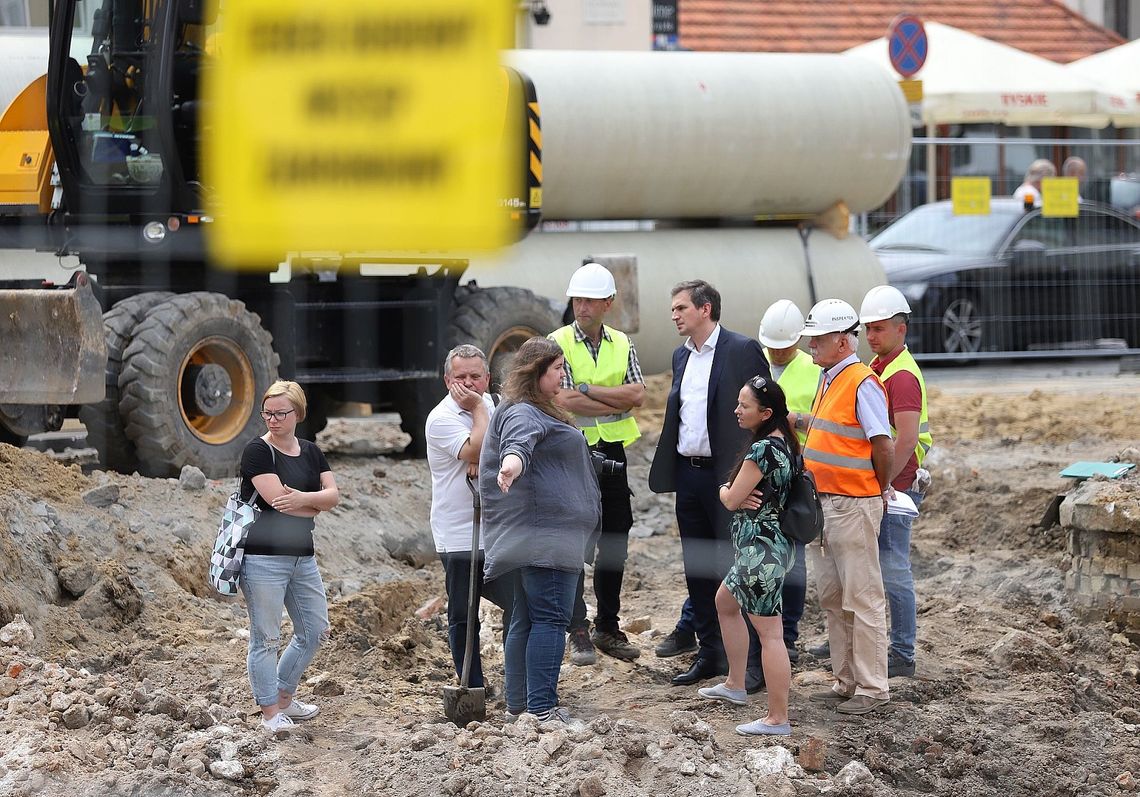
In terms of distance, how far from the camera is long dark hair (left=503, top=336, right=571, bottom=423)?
6078mm

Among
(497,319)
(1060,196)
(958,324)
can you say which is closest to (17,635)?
(497,319)

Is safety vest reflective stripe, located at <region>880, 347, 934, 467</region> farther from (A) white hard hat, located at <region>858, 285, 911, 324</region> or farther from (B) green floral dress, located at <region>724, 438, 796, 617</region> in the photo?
(B) green floral dress, located at <region>724, 438, 796, 617</region>

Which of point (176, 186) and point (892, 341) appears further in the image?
point (176, 186)

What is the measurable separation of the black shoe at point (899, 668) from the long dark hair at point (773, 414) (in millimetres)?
1458

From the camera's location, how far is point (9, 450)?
868 cm

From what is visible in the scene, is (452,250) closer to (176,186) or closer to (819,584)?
(819,584)

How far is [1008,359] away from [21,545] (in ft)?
37.6

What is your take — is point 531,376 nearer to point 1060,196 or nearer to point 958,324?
point 958,324

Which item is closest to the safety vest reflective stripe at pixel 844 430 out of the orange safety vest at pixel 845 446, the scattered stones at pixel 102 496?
the orange safety vest at pixel 845 446

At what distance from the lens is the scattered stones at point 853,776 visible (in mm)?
5637

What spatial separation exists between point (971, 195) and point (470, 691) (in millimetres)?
11086

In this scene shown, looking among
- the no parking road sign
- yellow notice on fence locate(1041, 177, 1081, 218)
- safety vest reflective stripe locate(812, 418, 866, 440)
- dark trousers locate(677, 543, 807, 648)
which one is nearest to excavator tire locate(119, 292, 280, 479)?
dark trousers locate(677, 543, 807, 648)

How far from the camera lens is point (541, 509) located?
6074 millimetres

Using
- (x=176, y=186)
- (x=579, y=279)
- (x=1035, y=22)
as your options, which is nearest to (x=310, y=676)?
(x=579, y=279)
